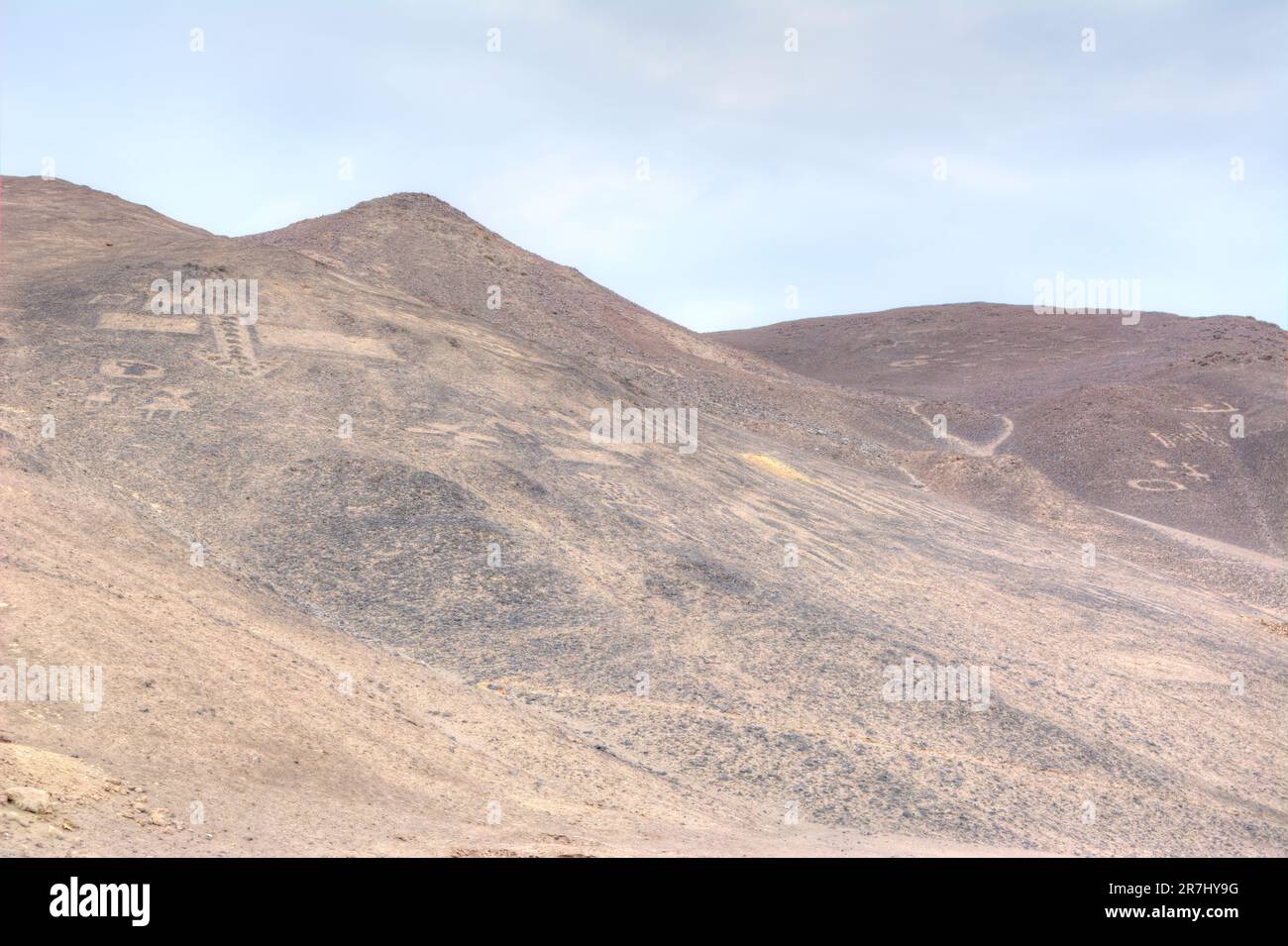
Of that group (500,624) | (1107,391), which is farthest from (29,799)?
(1107,391)

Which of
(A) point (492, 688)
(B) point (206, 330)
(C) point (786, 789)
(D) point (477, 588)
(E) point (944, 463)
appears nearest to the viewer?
(C) point (786, 789)

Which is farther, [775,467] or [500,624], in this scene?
[775,467]

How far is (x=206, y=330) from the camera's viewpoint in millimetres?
22734

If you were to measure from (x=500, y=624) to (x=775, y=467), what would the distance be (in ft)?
48.1

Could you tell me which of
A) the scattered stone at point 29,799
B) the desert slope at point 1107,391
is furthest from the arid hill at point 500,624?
the desert slope at point 1107,391

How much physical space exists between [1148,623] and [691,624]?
35.6 feet

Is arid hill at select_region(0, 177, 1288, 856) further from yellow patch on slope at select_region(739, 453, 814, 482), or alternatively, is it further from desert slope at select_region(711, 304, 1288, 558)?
desert slope at select_region(711, 304, 1288, 558)

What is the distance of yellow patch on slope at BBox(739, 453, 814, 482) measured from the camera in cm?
2797

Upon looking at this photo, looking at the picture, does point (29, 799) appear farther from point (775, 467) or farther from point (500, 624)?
point (775, 467)

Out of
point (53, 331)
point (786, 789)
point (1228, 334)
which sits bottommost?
point (786, 789)

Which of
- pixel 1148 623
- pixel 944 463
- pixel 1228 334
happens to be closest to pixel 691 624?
pixel 1148 623

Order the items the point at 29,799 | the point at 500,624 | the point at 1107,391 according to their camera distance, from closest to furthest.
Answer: the point at 29,799 < the point at 500,624 < the point at 1107,391

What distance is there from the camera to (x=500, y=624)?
15.2 metres
